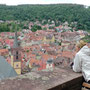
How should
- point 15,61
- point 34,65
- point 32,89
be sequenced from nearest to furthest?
1. point 32,89
2. point 34,65
3. point 15,61

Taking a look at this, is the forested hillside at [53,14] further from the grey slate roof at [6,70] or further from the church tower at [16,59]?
the grey slate roof at [6,70]

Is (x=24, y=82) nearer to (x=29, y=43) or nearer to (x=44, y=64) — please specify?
(x=44, y=64)

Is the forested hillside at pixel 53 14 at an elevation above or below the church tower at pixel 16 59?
above

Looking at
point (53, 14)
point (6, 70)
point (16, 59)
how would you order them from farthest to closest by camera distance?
point (53, 14) < point (16, 59) < point (6, 70)

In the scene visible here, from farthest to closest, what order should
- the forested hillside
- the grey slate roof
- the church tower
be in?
the forested hillside < the church tower < the grey slate roof

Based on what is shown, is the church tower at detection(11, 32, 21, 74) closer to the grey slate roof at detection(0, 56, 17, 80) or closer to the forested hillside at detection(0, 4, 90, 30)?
the grey slate roof at detection(0, 56, 17, 80)

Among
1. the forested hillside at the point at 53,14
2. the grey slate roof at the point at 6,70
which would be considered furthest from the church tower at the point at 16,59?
the forested hillside at the point at 53,14

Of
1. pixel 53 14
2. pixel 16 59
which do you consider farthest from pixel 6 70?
pixel 53 14

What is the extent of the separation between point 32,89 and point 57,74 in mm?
526

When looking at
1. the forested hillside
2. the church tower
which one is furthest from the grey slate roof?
the forested hillside

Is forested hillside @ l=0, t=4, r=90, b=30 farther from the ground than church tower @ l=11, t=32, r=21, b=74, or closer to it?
farther from the ground

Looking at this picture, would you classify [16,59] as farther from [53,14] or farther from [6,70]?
[53,14]

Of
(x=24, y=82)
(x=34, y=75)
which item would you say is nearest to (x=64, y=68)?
(x=34, y=75)

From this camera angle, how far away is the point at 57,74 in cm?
224
